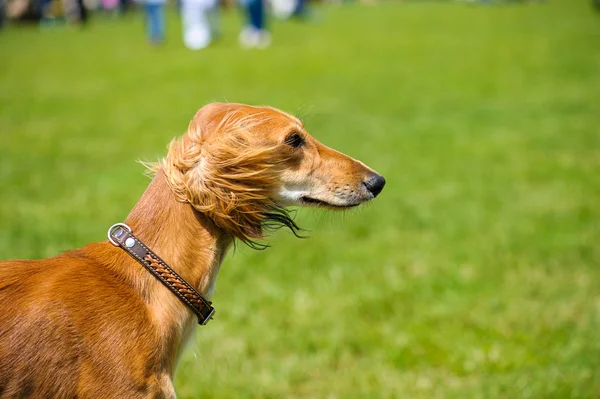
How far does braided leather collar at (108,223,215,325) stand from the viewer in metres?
2.73

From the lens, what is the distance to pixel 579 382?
4504 mm

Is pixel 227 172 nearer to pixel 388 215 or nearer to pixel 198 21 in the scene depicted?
pixel 388 215

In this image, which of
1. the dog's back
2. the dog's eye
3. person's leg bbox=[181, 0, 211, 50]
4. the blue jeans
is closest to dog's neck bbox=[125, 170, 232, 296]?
the dog's back

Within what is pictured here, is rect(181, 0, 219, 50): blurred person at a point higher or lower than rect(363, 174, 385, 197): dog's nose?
lower

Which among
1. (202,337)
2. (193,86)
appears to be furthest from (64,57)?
(202,337)

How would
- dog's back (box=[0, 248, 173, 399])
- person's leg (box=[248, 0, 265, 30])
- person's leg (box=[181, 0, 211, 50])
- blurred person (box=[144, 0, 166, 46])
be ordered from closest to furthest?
dog's back (box=[0, 248, 173, 399]) → person's leg (box=[181, 0, 211, 50]) → blurred person (box=[144, 0, 166, 46]) → person's leg (box=[248, 0, 265, 30])

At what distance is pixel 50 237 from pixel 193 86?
9.60m

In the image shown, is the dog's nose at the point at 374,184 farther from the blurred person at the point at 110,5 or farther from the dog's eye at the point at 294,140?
the blurred person at the point at 110,5

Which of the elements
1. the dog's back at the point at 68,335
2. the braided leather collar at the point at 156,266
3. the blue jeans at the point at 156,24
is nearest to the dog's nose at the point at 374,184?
the braided leather collar at the point at 156,266

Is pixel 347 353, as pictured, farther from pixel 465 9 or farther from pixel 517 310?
pixel 465 9

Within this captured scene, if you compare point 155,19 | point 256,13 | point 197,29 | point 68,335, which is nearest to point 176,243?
point 68,335

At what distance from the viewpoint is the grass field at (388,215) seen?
487 cm

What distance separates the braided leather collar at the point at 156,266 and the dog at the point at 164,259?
0.01 m

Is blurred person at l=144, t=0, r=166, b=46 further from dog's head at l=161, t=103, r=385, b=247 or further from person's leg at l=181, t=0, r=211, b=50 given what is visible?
dog's head at l=161, t=103, r=385, b=247
